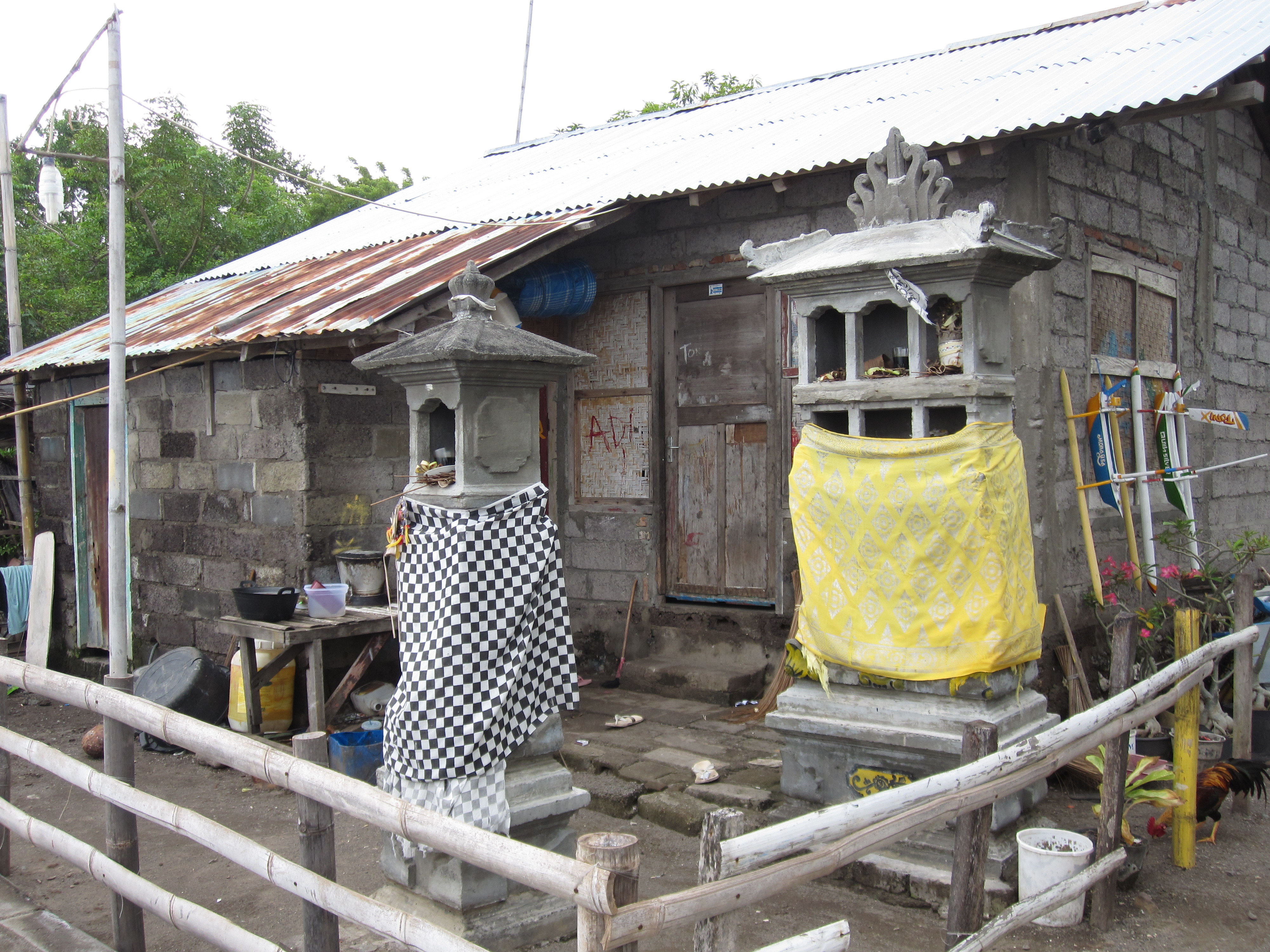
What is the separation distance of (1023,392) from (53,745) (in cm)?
686

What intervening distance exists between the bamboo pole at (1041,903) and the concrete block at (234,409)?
Result: 226 inches

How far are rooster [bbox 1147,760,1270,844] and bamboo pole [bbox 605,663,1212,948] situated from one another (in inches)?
29.1

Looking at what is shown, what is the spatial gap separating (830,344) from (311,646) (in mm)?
3581

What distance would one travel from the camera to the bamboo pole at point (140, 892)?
10.5 ft

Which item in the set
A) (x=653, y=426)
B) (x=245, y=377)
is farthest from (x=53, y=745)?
(x=653, y=426)

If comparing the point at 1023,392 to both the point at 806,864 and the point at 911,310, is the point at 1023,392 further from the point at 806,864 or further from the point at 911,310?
the point at 806,864

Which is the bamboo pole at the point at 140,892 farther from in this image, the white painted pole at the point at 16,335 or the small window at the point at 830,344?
the white painted pole at the point at 16,335

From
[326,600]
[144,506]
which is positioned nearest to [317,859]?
[326,600]

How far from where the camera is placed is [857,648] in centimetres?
446

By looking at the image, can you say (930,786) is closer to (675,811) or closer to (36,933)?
(675,811)

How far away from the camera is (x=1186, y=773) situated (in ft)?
14.6

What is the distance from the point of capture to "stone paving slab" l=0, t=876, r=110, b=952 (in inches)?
150

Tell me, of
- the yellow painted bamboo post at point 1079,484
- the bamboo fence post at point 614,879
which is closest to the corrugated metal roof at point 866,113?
the yellow painted bamboo post at point 1079,484

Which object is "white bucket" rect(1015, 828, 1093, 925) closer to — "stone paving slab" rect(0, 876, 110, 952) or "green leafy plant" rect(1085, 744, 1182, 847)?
"green leafy plant" rect(1085, 744, 1182, 847)
